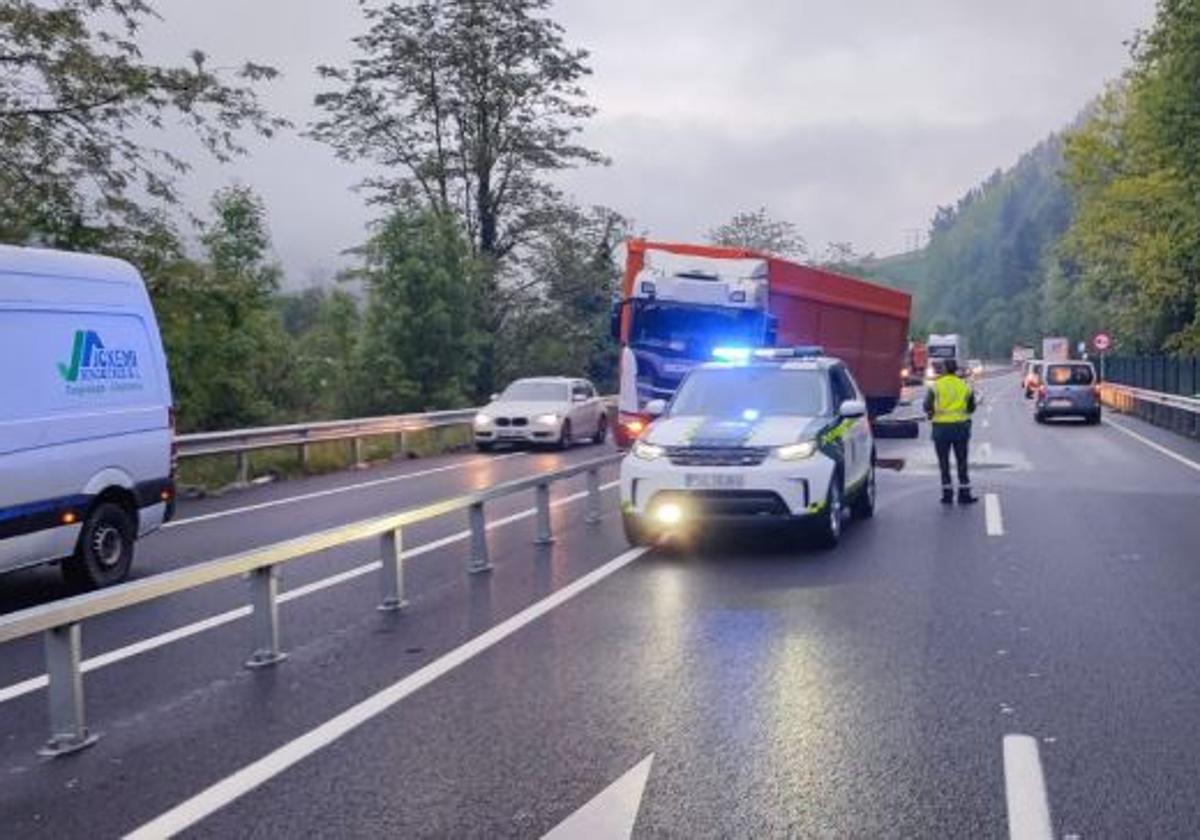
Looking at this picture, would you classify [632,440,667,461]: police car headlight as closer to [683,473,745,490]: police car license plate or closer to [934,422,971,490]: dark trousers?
[683,473,745,490]: police car license plate

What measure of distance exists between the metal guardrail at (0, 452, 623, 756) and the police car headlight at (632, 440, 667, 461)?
100cm

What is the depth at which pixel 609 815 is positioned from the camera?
4766 millimetres

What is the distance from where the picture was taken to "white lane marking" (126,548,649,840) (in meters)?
4.80

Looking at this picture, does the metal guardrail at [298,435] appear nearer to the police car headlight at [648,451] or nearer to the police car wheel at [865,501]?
the police car headlight at [648,451]

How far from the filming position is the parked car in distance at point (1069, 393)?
35.2 m

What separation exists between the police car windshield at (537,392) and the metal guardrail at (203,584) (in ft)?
51.2

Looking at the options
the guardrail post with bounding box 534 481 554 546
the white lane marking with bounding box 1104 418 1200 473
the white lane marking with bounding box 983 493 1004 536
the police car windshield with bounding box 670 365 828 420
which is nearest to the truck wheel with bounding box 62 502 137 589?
the guardrail post with bounding box 534 481 554 546

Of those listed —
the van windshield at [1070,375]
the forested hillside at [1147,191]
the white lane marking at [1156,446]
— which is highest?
the forested hillside at [1147,191]

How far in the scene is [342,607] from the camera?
30.0 ft

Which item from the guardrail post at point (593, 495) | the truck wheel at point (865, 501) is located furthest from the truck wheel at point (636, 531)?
the truck wheel at point (865, 501)

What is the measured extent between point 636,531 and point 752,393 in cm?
202

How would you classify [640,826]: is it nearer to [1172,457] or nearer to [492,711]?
[492,711]

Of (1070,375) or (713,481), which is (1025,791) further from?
(1070,375)

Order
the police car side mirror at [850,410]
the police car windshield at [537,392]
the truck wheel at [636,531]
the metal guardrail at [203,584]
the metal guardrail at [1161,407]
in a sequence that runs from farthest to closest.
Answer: the metal guardrail at [1161,407] → the police car windshield at [537,392] → the police car side mirror at [850,410] → the truck wheel at [636,531] → the metal guardrail at [203,584]
